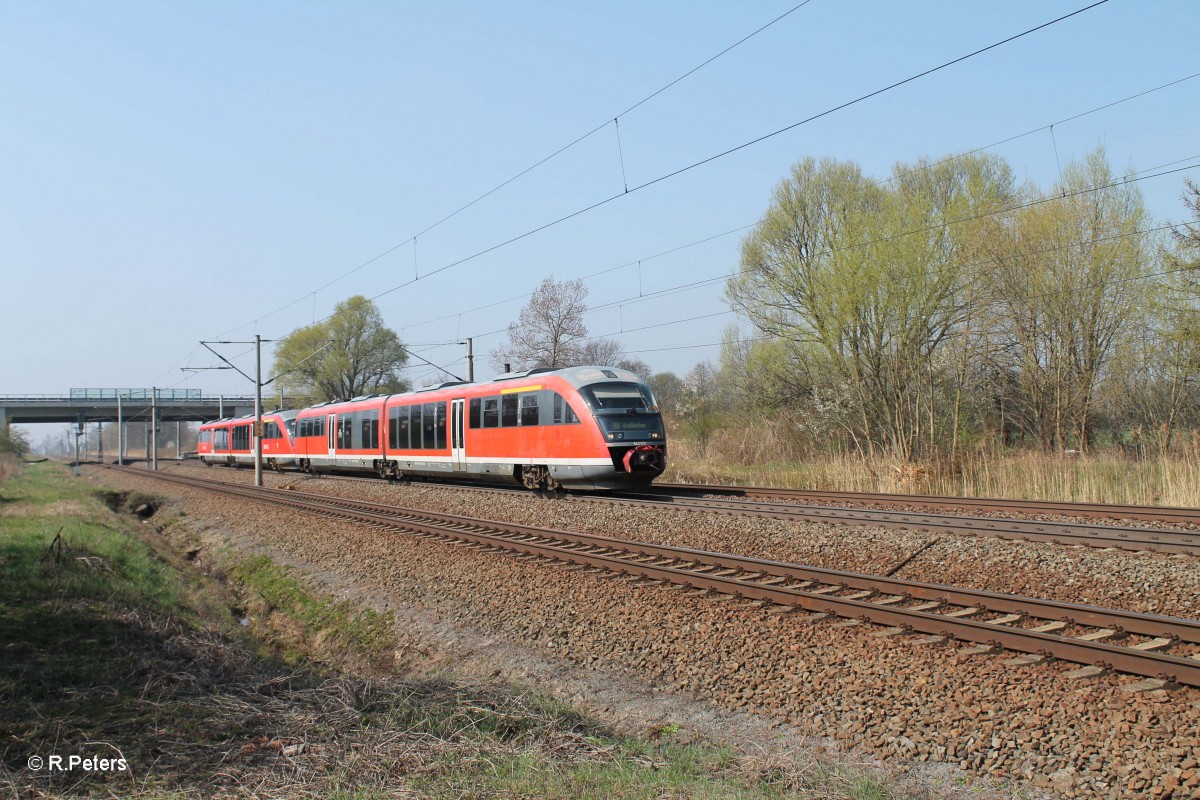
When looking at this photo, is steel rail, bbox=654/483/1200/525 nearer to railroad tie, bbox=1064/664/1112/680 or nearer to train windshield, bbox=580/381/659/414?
train windshield, bbox=580/381/659/414

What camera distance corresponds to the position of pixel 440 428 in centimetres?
2289

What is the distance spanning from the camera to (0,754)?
4.50 m

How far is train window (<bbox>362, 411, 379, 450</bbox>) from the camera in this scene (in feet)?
90.6

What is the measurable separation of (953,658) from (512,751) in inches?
133

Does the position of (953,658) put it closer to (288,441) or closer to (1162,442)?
(1162,442)

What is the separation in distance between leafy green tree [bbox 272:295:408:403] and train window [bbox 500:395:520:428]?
51303 millimetres

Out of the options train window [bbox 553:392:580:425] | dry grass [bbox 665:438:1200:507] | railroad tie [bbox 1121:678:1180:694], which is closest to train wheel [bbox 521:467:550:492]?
train window [bbox 553:392:580:425]

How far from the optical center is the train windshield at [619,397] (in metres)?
17.1

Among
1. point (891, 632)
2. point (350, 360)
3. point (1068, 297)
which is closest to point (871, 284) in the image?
point (1068, 297)

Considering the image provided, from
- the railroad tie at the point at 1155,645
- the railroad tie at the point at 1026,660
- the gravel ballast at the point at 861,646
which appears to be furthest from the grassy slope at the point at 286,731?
the railroad tie at the point at 1155,645

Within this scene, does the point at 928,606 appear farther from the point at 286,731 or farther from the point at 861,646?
the point at 286,731

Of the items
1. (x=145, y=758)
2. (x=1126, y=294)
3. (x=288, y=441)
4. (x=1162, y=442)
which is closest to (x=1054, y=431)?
(x=1126, y=294)

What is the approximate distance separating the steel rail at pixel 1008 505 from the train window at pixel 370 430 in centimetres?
1287

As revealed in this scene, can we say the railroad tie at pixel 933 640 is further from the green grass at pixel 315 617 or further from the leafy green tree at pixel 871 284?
the leafy green tree at pixel 871 284
